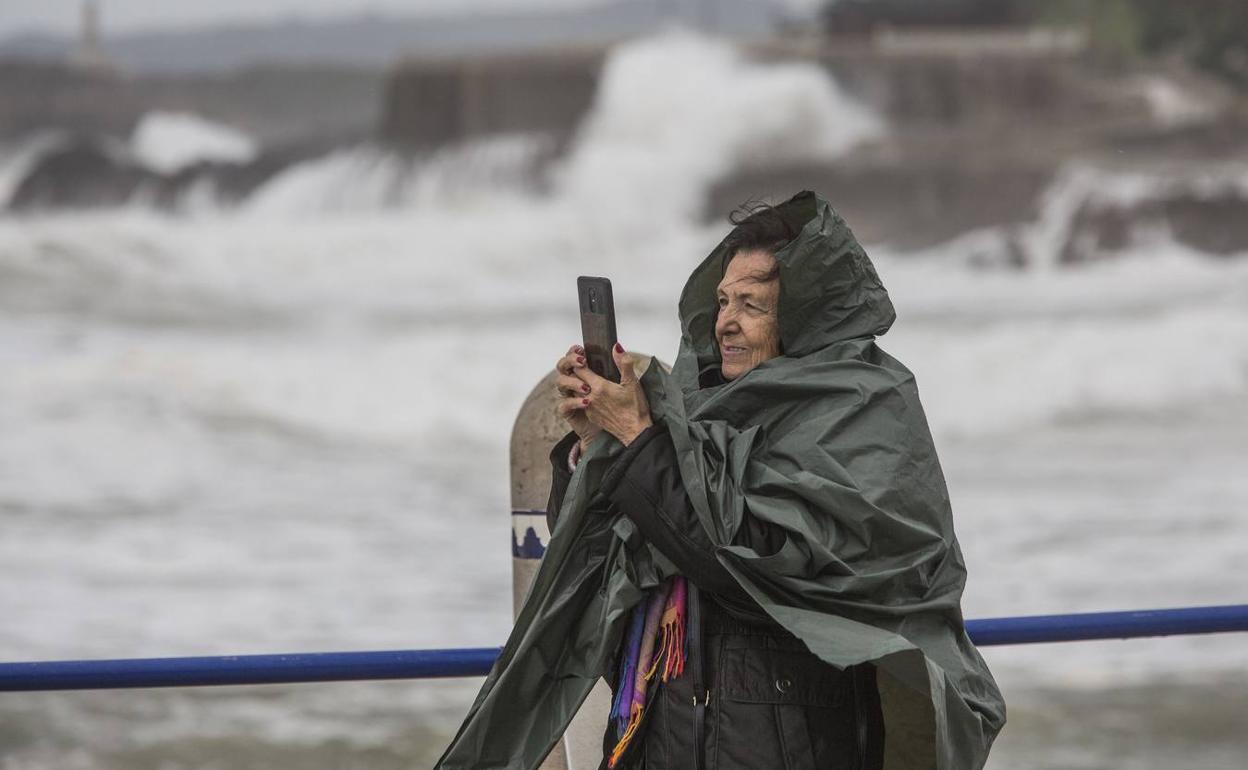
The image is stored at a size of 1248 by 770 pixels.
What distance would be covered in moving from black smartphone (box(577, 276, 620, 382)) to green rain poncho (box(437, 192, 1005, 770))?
0.05 m

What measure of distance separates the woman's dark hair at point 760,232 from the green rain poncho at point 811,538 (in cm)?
2

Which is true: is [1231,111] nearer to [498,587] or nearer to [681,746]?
[498,587]

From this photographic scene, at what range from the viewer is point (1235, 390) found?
48.1 feet

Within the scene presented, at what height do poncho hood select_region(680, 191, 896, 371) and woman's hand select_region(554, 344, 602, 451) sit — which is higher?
poncho hood select_region(680, 191, 896, 371)

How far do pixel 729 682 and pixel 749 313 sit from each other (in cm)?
47

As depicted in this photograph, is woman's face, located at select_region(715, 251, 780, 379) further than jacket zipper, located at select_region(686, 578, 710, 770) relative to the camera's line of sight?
Yes

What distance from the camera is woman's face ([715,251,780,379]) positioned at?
7.26 ft

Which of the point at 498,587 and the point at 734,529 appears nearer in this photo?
the point at 734,529

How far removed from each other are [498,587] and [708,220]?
7.09 m

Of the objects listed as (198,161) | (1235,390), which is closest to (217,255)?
(198,161)

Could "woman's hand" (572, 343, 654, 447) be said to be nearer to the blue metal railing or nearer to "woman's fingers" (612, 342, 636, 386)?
"woman's fingers" (612, 342, 636, 386)

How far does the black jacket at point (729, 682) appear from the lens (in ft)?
6.72

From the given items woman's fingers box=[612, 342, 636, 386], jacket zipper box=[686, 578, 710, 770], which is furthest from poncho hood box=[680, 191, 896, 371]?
jacket zipper box=[686, 578, 710, 770]

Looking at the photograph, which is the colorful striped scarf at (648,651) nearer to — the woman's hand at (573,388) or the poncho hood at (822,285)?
the woman's hand at (573,388)
